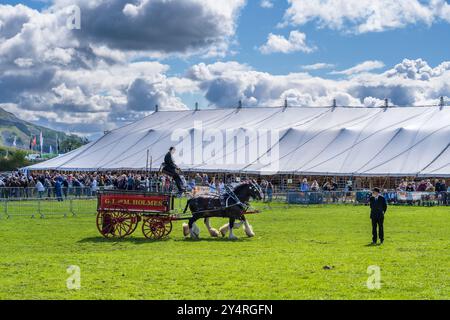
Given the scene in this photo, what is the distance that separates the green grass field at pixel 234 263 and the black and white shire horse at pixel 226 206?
61 cm

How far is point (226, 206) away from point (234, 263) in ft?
20.9

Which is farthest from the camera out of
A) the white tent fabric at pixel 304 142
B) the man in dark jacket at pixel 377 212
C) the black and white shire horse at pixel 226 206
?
the white tent fabric at pixel 304 142

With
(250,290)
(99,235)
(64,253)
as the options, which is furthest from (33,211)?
(250,290)

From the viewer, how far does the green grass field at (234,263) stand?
1195 cm

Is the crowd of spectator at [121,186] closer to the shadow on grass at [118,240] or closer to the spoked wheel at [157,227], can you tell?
the spoked wheel at [157,227]

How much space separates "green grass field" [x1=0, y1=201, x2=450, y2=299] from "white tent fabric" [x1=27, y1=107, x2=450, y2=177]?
2111cm

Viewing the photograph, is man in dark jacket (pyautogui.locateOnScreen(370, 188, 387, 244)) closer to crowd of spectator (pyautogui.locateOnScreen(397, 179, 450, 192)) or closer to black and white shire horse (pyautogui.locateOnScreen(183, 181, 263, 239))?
black and white shire horse (pyautogui.locateOnScreen(183, 181, 263, 239))

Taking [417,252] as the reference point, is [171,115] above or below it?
above

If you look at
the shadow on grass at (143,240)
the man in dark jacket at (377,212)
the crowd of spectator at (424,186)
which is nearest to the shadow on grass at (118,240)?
the shadow on grass at (143,240)

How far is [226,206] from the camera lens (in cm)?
2177

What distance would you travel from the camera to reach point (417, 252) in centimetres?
1739

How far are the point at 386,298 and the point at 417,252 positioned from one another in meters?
6.51

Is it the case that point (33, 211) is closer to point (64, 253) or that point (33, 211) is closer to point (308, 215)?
point (308, 215)

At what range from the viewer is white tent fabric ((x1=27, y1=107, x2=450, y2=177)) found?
153 feet
